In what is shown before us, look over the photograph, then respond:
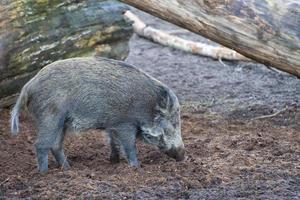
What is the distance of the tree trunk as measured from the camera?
21.2ft

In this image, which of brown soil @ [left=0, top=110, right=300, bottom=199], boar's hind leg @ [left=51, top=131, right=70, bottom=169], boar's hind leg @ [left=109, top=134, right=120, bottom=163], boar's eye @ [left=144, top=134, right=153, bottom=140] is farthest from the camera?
boar's eye @ [left=144, top=134, right=153, bottom=140]

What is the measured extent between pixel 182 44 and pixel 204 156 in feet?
14.7

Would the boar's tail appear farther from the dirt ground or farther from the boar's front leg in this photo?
the boar's front leg

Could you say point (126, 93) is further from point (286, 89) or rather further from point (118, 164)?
point (286, 89)

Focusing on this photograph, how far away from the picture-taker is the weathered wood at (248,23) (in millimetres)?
5863

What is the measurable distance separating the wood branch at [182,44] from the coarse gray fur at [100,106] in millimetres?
3328

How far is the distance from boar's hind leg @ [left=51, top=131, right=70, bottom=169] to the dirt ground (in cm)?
8

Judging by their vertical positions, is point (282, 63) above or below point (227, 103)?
above

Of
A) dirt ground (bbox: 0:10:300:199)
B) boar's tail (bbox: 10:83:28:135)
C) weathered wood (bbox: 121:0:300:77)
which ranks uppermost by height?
weathered wood (bbox: 121:0:300:77)

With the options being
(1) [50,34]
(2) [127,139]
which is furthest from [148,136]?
(1) [50,34]

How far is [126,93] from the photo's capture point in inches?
215

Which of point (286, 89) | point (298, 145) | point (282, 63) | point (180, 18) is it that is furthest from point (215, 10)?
point (286, 89)

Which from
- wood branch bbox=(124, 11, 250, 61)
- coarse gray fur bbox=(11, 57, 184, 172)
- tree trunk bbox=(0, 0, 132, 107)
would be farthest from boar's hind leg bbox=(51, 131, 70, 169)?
wood branch bbox=(124, 11, 250, 61)

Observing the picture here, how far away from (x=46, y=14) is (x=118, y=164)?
192 centimetres
